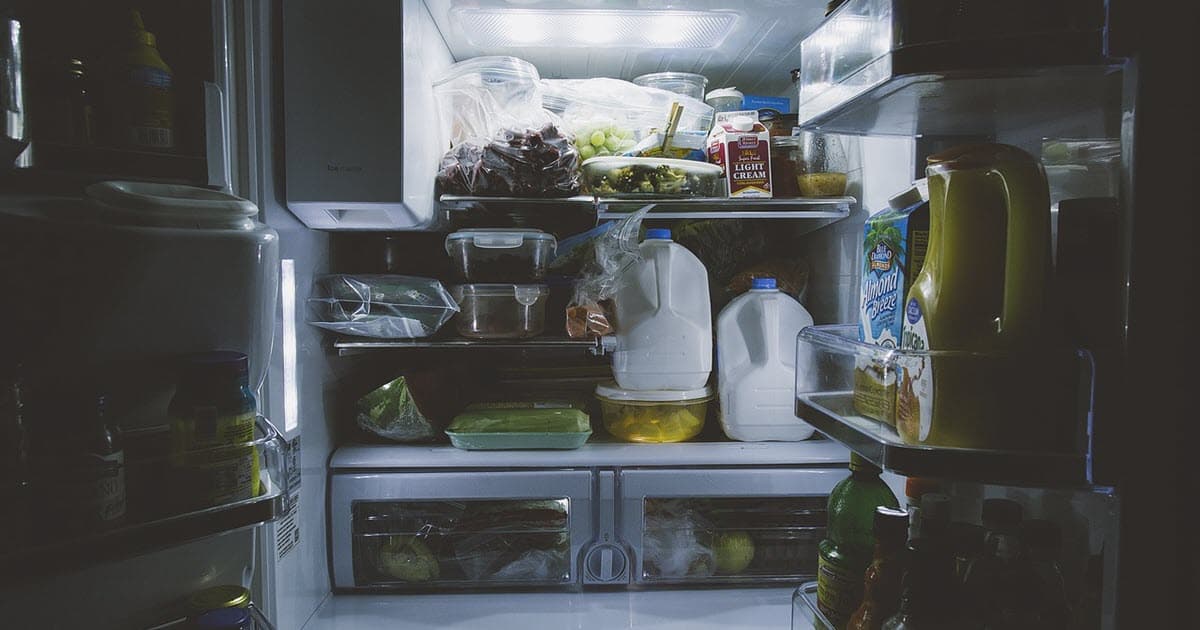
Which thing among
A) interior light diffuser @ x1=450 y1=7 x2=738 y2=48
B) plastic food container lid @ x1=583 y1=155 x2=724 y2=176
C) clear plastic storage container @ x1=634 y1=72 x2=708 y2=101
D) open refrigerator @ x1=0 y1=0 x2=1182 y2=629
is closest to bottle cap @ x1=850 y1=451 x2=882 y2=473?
open refrigerator @ x1=0 y1=0 x2=1182 y2=629

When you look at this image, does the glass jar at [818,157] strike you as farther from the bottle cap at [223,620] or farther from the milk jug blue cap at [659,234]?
the bottle cap at [223,620]

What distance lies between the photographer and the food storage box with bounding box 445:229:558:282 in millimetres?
1579

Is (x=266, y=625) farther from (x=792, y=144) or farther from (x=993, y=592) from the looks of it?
(x=792, y=144)

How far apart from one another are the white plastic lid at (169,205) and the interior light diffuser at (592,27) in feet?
2.95

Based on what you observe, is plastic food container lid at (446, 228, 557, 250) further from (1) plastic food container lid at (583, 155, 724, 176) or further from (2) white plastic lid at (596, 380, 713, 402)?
(2) white plastic lid at (596, 380, 713, 402)

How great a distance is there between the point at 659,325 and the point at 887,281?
2.64 feet

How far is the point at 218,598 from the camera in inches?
34.0

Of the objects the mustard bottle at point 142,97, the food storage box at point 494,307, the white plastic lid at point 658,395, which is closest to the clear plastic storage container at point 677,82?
the food storage box at point 494,307

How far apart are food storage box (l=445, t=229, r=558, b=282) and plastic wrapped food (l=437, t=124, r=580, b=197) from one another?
0.34ft

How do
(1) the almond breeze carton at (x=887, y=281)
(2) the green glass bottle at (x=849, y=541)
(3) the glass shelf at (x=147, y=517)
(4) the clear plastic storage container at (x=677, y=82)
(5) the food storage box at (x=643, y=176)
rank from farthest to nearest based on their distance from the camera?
(4) the clear plastic storage container at (x=677, y=82), (5) the food storage box at (x=643, y=176), (2) the green glass bottle at (x=849, y=541), (1) the almond breeze carton at (x=887, y=281), (3) the glass shelf at (x=147, y=517)

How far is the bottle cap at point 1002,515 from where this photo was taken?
→ 2.68ft

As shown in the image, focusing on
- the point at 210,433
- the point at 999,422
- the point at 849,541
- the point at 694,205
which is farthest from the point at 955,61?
the point at 694,205

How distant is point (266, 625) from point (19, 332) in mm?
476

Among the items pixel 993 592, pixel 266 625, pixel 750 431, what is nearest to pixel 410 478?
pixel 266 625
